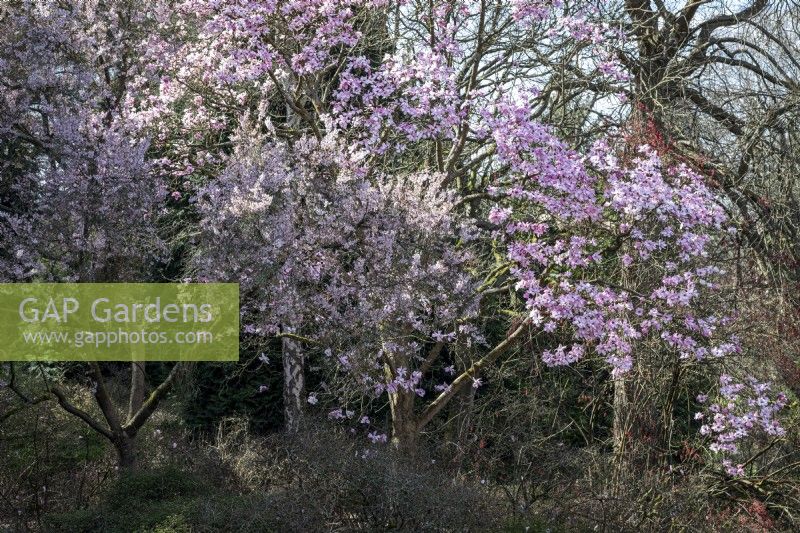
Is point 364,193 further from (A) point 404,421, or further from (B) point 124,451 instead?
(B) point 124,451

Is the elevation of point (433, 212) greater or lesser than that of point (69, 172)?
lesser

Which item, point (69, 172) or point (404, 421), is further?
point (404, 421)

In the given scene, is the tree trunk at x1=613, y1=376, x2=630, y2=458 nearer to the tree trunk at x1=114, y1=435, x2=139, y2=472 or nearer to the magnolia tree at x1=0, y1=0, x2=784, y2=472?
the magnolia tree at x1=0, y1=0, x2=784, y2=472

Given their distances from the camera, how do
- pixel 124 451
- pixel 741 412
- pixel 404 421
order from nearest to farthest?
pixel 741 412 < pixel 124 451 < pixel 404 421

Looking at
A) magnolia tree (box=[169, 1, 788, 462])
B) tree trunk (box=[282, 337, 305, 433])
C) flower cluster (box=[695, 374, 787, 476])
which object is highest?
magnolia tree (box=[169, 1, 788, 462])

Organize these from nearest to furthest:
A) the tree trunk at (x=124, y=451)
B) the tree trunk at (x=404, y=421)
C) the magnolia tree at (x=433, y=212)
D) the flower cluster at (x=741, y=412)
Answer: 1. the magnolia tree at (x=433, y=212)
2. the flower cluster at (x=741, y=412)
3. the tree trunk at (x=124, y=451)
4. the tree trunk at (x=404, y=421)

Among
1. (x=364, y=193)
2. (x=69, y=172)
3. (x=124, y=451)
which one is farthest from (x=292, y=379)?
(x=69, y=172)

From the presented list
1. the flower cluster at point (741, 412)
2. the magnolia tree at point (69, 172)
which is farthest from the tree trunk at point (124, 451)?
the flower cluster at point (741, 412)

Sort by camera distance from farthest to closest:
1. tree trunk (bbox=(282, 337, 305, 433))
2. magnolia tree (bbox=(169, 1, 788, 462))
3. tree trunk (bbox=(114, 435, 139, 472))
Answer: tree trunk (bbox=(282, 337, 305, 433)) < tree trunk (bbox=(114, 435, 139, 472)) < magnolia tree (bbox=(169, 1, 788, 462))

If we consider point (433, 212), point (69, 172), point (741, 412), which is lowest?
point (741, 412)

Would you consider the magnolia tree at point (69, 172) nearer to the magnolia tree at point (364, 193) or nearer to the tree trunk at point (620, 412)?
the magnolia tree at point (364, 193)

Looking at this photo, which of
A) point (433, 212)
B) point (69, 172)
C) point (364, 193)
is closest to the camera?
point (69, 172)

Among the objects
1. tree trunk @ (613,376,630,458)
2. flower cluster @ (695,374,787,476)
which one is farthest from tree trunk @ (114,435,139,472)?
flower cluster @ (695,374,787,476)

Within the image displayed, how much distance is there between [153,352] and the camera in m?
8.80
